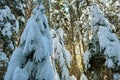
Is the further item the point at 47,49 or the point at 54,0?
the point at 54,0

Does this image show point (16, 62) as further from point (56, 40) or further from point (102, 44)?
point (56, 40)

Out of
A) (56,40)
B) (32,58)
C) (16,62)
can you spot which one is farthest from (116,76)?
(16,62)

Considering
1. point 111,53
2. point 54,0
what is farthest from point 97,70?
point 54,0

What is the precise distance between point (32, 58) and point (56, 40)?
278 inches

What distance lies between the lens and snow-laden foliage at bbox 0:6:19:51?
1255 centimetres

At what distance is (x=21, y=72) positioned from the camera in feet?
19.0

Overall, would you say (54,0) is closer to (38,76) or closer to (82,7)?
(82,7)

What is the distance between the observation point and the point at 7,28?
12562 millimetres

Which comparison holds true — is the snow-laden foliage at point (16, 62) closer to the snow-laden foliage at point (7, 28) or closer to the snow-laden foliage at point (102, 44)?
the snow-laden foliage at point (102, 44)

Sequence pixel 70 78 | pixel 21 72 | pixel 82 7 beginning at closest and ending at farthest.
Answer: pixel 21 72
pixel 70 78
pixel 82 7

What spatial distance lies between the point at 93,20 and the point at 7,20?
13.0 ft

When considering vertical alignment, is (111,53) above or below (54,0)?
below

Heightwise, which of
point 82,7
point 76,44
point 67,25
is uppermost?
point 82,7

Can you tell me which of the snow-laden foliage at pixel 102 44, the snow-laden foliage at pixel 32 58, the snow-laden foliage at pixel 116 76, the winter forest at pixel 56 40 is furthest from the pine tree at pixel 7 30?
the snow-laden foliage at pixel 32 58
